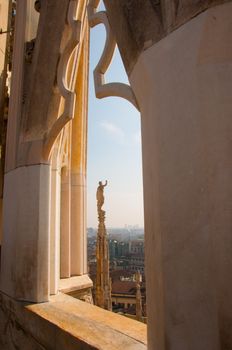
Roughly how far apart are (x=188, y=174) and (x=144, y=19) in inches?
30.8

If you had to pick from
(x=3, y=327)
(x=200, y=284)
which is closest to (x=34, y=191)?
(x=3, y=327)

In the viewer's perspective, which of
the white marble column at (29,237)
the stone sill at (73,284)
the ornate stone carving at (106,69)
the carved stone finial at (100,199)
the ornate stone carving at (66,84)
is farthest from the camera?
the carved stone finial at (100,199)

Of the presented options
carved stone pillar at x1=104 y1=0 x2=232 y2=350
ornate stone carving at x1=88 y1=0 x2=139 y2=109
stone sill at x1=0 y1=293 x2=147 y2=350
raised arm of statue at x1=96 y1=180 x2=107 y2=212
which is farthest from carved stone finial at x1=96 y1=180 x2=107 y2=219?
carved stone pillar at x1=104 y1=0 x2=232 y2=350

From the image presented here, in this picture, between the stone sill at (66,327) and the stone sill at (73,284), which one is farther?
the stone sill at (73,284)

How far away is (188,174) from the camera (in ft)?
4.09

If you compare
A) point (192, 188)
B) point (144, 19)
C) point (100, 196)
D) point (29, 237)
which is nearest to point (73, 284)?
point (29, 237)

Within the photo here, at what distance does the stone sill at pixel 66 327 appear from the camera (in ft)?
6.30

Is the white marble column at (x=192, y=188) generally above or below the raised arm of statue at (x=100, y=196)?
below

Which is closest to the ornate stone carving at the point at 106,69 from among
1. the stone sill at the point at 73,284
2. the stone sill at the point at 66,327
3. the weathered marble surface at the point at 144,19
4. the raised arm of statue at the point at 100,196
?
the weathered marble surface at the point at 144,19

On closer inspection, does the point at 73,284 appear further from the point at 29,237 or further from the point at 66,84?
the point at 66,84

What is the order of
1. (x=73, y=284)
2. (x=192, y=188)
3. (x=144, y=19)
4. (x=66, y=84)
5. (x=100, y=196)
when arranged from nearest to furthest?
(x=192, y=188) → (x=144, y=19) → (x=66, y=84) → (x=73, y=284) → (x=100, y=196)

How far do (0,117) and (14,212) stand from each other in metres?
1.58

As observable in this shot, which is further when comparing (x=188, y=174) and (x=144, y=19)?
(x=144, y=19)

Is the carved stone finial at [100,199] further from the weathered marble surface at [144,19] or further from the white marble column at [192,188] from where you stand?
the white marble column at [192,188]
